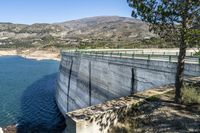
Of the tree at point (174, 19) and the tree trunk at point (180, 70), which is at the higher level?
the tree at point (174, 19)

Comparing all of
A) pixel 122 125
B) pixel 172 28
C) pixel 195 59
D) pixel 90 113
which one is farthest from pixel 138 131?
pixel 195 59

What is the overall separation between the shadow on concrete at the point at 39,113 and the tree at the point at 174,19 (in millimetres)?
31495

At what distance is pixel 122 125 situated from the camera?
1230cm

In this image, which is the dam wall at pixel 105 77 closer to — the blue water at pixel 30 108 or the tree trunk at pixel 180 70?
the blue water at pixel 30 108

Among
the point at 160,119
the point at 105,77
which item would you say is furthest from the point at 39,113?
the point at 160,119

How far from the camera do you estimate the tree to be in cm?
1389

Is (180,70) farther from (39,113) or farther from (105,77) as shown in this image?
(39,113)

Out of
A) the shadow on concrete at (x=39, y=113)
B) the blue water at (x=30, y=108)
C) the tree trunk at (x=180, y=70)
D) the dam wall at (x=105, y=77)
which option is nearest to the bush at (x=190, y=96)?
the tree trunk at (x=180, y=70)

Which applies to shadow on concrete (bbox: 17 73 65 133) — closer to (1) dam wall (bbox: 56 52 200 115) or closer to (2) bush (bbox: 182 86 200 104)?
(1) dam wall (bbox: 56 52 200 115)

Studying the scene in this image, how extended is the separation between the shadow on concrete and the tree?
103ft

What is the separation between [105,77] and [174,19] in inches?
923

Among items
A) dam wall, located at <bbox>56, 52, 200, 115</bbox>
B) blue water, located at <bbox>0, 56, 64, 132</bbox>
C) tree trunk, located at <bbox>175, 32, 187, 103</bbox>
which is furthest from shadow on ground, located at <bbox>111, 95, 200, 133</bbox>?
blue water, located at <bbox>0, 56, 64, 132</bbox>

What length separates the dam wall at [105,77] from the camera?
25.3 meters

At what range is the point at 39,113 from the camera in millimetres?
51562
